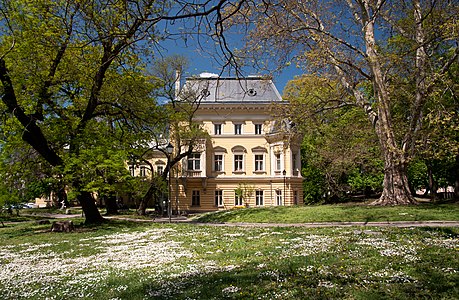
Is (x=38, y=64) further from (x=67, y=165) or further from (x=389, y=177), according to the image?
(x=389, y=177)

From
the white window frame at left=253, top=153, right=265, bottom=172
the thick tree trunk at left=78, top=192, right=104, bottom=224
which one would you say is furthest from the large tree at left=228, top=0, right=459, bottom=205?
the white window frame at left=253, top=153, right=265, bottom=172

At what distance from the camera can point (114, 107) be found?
878 inches

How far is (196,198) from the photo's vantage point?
45.3m

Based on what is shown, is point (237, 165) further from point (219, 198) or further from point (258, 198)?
point (258, 198)

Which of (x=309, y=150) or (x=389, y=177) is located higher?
(x=309, y=150)

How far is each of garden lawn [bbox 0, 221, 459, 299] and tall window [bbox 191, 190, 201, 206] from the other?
3226cm

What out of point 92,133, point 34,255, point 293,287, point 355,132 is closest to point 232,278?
point 293,287

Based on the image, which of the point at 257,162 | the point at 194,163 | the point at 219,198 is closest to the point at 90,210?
the point at 194,163

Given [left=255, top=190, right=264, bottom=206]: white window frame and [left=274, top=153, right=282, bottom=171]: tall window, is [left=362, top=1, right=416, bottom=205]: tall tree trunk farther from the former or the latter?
[left=255, top=190, right=264, bottom=206]: white window frame

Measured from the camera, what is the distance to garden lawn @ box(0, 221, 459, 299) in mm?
5938

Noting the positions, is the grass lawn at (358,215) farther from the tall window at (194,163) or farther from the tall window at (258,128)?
the tall window at (258,128)

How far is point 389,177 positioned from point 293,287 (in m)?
17.7

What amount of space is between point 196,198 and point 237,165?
6.47m

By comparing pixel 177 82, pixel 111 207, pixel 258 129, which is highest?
pixel 177 82
